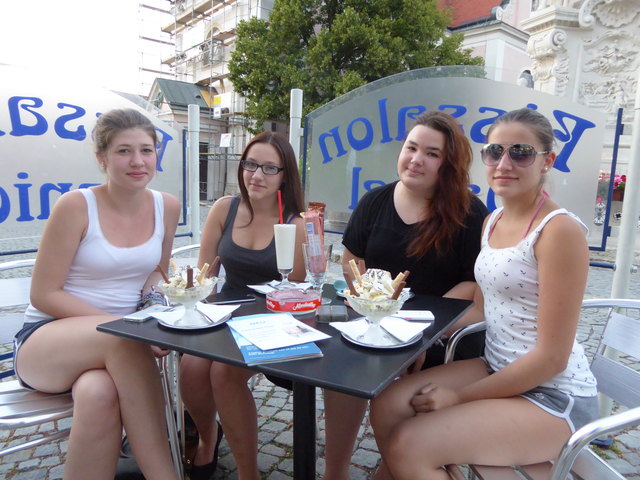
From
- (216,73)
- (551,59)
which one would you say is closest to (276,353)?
Result: (551,59)

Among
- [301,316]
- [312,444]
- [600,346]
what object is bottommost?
[312,444]

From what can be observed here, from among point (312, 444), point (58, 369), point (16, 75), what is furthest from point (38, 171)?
point (312, 444)

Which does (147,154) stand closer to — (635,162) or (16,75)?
(16,75)

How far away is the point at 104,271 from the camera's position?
1834 mm

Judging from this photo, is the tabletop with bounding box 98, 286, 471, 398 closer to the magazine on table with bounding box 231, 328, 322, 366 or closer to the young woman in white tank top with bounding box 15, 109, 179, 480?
the magazine on table with bounding box 231, 328, 322, 366

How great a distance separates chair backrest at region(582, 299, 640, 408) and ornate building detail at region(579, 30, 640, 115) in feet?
15.4

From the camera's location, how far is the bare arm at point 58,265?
1.71 m

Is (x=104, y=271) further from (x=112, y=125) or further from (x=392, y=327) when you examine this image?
(x=392, y=327)

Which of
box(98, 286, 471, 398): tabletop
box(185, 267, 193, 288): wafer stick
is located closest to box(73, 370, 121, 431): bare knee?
box(98, 286, 471, 398): tabletop

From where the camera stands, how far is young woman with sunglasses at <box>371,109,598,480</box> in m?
1.26

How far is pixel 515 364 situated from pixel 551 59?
233 inches

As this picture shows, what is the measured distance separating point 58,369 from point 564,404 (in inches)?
67.8

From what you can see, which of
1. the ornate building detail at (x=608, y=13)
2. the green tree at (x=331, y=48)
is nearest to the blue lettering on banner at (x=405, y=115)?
the ornate building detail at (x=608, y=13)

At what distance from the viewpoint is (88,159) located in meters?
3.21
